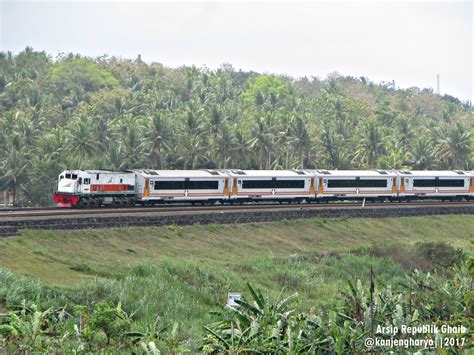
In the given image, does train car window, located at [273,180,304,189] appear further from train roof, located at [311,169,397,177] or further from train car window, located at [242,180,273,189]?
train roof, located at [311,169,397,177]

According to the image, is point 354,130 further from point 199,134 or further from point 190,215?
point 190,215

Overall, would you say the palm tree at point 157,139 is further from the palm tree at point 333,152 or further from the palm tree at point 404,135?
the palm tree at point 404,135

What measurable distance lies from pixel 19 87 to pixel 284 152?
51.1 m

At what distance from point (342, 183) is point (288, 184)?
601cm

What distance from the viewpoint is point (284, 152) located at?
106 m

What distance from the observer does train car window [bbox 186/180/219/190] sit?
61.5 metres

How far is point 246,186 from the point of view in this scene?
6519cm

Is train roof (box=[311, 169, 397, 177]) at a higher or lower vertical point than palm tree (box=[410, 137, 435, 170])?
lower

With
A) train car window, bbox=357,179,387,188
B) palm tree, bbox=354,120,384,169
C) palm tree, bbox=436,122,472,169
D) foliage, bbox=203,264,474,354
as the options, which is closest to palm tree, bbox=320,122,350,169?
palm tree, bbox=354,120,384,169

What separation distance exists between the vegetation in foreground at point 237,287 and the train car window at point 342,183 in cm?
652

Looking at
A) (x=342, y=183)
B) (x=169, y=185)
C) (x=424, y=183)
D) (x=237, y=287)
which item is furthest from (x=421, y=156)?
(x=237, y=287)

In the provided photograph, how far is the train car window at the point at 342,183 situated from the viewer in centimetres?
7071

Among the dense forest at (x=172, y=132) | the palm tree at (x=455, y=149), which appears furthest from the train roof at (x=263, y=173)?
the palm tree at (x=455, y=149)

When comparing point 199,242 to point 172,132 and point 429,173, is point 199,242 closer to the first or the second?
point 429,173
